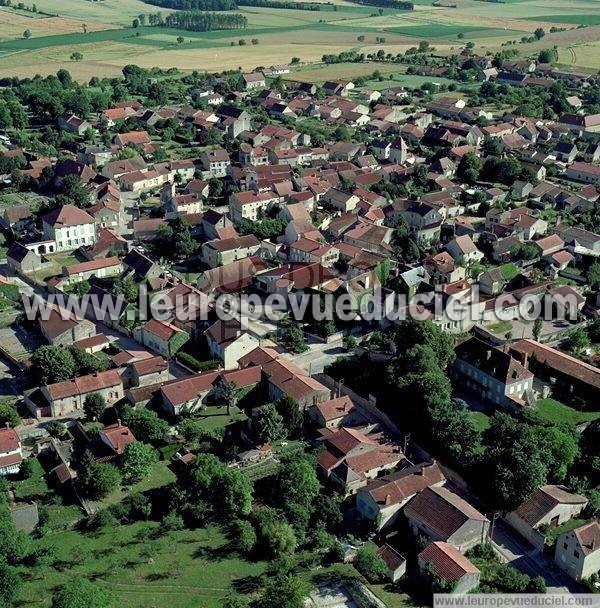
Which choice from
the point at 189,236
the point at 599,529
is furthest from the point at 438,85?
the point at 599,529

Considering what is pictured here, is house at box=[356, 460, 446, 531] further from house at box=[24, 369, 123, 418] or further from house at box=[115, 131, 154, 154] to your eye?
house at box=[115, 131, 154, 154]

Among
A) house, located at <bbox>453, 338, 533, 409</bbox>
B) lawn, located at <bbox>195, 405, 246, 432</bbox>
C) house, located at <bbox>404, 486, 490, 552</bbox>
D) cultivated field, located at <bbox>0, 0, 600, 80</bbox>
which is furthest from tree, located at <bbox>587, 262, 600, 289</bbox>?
cultivated field, located at <bbox>0, 0, 600, 80</bbox>

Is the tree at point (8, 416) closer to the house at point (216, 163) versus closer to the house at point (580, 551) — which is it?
the house at point (580, 551)

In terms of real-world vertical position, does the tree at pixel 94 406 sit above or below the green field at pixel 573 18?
below

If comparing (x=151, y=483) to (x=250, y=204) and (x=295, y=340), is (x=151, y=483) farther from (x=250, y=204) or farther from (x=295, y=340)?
(x=250, y=204)

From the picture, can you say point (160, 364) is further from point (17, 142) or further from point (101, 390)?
point (17, 142)

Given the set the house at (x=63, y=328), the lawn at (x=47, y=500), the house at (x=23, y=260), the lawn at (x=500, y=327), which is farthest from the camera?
the house at (x=23, y=260)

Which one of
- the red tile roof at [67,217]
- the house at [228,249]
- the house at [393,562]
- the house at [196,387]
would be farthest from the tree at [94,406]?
the red tile roof at [67,217]
